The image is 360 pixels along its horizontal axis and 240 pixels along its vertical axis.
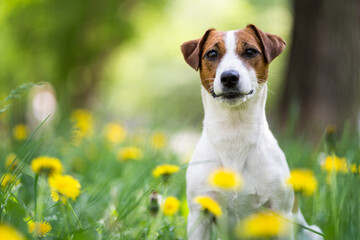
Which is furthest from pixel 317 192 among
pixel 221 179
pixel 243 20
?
pixel 243 20

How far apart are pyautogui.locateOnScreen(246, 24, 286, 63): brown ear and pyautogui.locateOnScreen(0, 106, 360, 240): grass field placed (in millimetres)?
571

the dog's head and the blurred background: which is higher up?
the dog's head

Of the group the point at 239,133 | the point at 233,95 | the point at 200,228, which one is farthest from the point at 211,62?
the point at 200,228

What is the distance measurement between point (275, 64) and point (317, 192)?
12998 mm

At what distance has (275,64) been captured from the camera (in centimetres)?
1543

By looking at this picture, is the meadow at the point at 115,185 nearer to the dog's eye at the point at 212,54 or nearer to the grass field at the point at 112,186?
the grass field at the point at 112,186

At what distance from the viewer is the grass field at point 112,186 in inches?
67.7

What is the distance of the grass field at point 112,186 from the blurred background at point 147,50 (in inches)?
12.7

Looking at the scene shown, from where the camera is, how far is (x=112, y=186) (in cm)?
282

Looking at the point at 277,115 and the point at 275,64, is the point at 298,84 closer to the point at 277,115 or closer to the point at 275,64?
the point at 277,115

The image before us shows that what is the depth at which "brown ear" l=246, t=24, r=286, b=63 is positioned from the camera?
95.8 inches

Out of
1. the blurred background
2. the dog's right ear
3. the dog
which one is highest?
the dog's right ear

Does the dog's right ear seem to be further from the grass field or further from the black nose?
the grass field

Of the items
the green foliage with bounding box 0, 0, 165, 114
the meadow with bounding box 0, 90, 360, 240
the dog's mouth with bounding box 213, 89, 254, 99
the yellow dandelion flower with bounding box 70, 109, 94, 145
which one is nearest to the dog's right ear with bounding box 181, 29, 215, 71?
the dog's mouth with bounding box 213, 89, 254, 99
